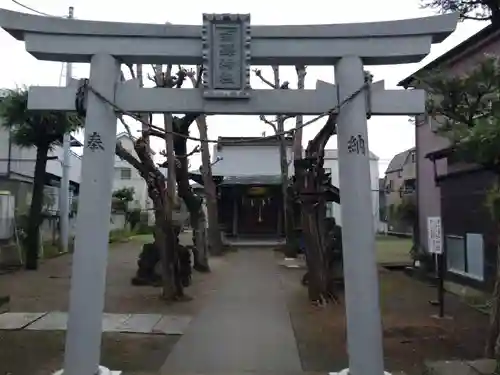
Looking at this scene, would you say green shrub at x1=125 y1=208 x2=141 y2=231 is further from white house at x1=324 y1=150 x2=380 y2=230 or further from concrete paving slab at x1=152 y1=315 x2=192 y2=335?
concrete paving slab at x1=152 y1=315 x2=192 y2=335

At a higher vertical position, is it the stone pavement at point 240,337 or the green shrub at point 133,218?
the green shrub at point 133,218

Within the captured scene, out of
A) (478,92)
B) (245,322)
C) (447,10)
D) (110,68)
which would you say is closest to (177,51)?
(110,68)

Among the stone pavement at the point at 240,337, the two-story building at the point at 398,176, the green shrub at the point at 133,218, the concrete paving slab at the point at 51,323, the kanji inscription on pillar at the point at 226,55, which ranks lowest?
the stone pavement at the point at 240,337

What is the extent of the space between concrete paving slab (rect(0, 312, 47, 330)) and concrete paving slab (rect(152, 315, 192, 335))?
232cm

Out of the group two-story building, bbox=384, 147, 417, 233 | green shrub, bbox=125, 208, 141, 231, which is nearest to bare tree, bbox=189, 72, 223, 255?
green shrub, bbox=125, 208, 141, 231

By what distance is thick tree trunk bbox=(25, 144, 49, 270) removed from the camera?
19391 mm

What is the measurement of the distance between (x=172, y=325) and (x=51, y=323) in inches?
84.4

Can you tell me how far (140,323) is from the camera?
1112 cm

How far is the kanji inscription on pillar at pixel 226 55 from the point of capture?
666 cm

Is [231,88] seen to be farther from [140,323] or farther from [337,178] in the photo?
[337,178]

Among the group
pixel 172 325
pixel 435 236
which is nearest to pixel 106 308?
pixel 172 325

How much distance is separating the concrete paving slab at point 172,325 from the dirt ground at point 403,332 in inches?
78.4

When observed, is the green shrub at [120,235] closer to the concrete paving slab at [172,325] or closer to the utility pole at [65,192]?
the utility pole at [65,192]

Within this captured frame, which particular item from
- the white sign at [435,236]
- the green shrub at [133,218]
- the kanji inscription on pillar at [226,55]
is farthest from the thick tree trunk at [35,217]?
the green shrub at [133,218]
